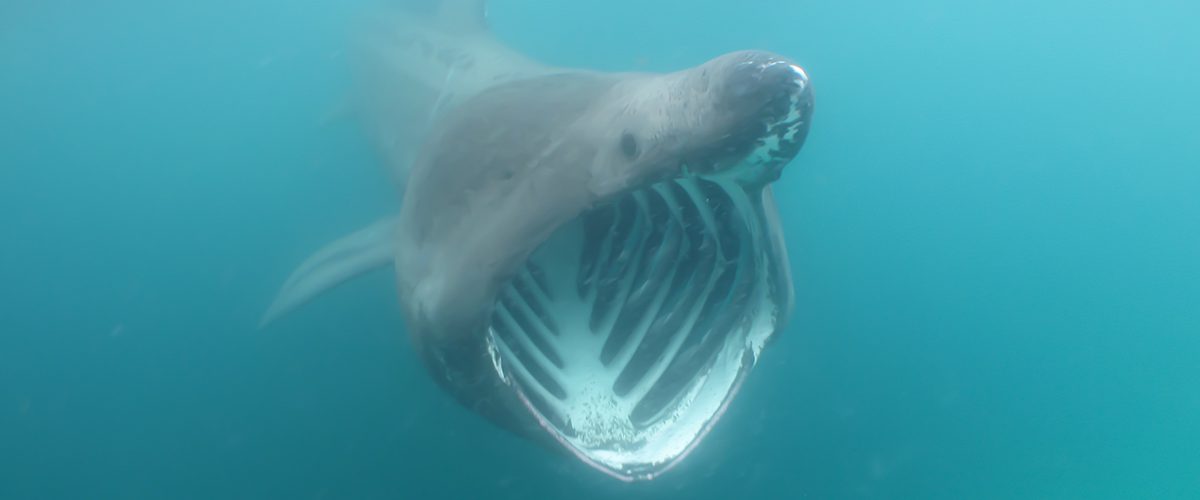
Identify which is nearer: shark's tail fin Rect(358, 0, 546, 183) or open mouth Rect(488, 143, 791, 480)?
open mouth Rect(488, 143, 791, 480)

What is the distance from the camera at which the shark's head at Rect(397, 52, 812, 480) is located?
2.32 m

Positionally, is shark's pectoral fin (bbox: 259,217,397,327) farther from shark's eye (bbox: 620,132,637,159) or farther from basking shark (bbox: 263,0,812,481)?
shark's eye (bbox: 620,132,637,159)

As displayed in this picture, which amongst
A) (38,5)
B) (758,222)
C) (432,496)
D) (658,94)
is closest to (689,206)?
(758,222)

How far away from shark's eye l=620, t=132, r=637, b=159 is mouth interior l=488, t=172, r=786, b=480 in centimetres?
15

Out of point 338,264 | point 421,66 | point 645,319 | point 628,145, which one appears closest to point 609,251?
point 645,319

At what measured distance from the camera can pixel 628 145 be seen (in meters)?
2.45

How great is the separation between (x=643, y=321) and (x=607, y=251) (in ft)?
1.69

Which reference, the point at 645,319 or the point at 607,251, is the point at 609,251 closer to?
the point at 607,251

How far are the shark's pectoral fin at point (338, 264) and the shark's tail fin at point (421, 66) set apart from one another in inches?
26.7

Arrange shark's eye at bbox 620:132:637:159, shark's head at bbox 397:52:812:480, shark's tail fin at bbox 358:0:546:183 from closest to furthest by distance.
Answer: shark's head at bbox 397:52:812:480, shark's eye at bbox 620:132:637:159, shark's tail fin at bbox 358:0:546:183

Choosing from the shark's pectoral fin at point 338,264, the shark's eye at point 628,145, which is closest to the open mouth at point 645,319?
the shark's eye at point 628,145

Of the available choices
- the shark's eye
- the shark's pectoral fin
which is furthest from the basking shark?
the shark's pectoral fin

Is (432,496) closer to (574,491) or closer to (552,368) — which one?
Answer: (574,491)

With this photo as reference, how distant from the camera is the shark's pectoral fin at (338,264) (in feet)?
14.9
